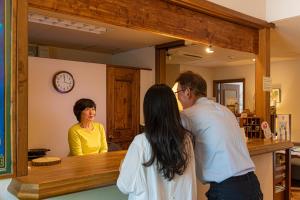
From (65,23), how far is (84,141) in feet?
4.35

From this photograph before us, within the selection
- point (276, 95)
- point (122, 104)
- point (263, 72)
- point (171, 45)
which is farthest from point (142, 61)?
point (276, 95)

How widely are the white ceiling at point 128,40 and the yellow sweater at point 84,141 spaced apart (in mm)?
1077

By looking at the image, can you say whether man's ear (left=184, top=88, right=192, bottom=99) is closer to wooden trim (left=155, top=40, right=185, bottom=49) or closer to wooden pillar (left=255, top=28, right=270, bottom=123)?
wooden pillar (left=255, top=28, right=270, bottom=123)

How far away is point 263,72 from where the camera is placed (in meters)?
3.29

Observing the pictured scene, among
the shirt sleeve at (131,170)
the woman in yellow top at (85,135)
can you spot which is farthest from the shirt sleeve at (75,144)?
the shirt sleeve at (131,170)

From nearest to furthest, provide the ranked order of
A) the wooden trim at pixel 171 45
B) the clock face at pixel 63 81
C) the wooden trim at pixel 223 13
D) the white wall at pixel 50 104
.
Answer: the wooden trim at pixel 223 13
the white wall at pixel 50 104
the clock face at pixel 63 81
the wooden trim at pixel 171 45

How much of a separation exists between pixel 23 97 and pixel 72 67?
2681 millimetres

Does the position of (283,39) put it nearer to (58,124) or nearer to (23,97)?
(58,124)

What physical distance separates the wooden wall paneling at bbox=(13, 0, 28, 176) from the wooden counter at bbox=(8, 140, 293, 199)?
4.1 inches

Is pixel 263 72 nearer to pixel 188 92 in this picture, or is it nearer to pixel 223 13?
pixel 223 13

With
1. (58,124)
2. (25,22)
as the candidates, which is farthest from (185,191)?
(58,124)

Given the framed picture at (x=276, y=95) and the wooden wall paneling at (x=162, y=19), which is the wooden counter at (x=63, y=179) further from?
the framed picture at (x=276, y=95)

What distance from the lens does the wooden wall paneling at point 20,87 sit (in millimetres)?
1515

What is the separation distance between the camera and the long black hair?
1.40 m
